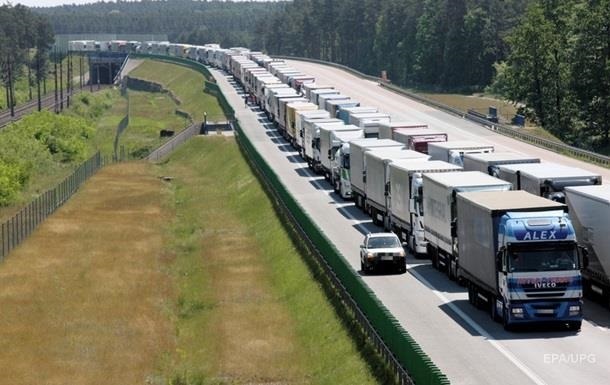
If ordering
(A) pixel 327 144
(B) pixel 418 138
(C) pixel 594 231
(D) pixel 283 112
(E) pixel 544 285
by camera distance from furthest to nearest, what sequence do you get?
(D) pixel 283 112
(A) pixel 327 144
(B) pixel 418 138
(C) pixel 594 231
(E) pixel 544 285

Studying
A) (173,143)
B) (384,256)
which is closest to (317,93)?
(173,143)

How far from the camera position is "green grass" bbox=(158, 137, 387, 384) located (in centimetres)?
3730

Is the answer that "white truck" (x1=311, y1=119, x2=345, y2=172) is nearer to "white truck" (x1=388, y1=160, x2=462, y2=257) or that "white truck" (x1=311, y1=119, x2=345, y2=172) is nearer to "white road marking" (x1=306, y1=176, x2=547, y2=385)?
"white truck" (x1=388, y1=160, x2=462, y2=257)

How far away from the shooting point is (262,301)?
49.2 m

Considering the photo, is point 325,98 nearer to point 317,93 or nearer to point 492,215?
point 317,93

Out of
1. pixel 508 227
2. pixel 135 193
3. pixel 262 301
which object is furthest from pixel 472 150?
pixel 135 193

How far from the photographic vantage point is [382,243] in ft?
155

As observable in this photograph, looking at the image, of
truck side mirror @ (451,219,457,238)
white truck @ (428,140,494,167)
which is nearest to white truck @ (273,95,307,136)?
white truck @ (428,140,494,167)

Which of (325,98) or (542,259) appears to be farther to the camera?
(325,98)

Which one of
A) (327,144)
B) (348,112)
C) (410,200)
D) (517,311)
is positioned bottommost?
(517,311)

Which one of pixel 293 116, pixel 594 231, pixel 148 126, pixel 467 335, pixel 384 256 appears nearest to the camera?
pixel 467 335

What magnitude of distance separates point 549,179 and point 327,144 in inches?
1377

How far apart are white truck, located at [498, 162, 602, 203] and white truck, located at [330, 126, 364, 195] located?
72.8 feet

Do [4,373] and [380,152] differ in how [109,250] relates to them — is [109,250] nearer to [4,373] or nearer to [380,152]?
[380,152]
